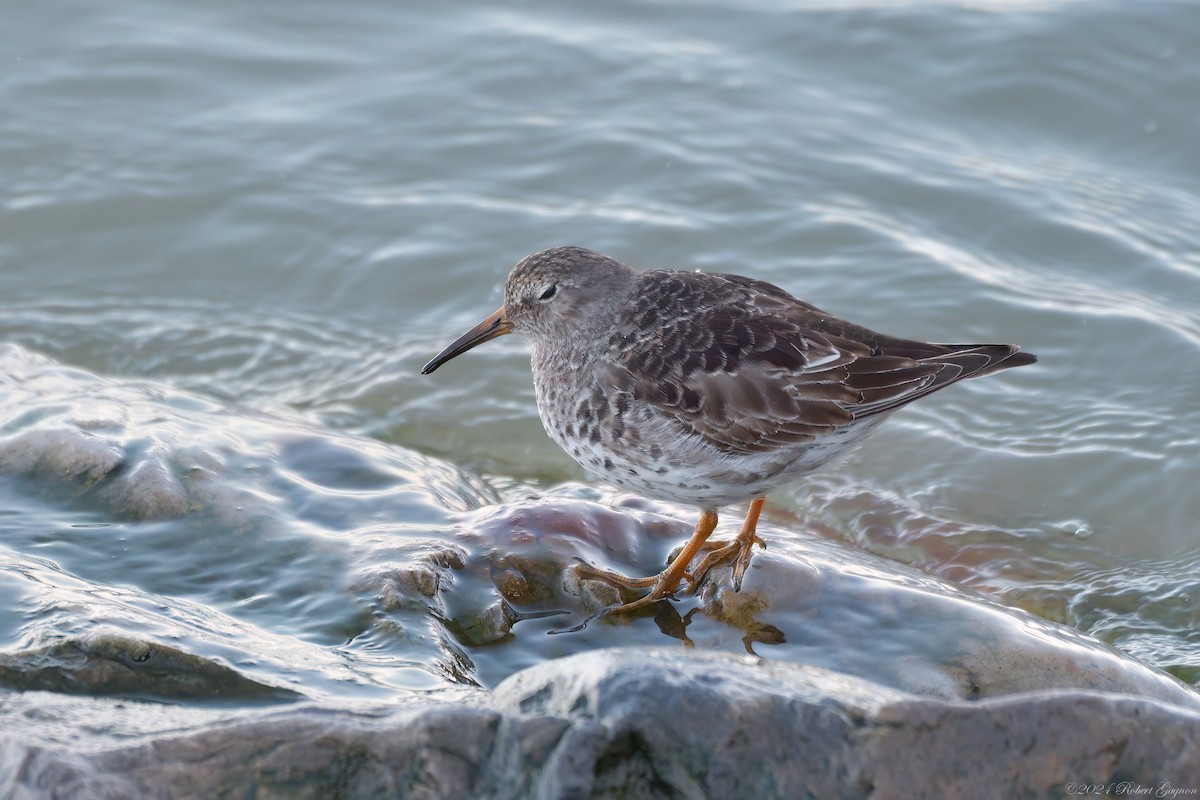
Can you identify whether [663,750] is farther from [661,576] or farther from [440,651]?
[661,576]

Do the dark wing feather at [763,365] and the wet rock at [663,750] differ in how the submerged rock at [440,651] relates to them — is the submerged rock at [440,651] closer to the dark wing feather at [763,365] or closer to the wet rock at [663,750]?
the wet rock at [663,750]

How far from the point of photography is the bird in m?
5.74

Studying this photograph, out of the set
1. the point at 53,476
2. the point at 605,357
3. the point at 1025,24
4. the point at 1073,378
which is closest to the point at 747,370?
the point at 605,357

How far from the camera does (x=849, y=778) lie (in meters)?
3.41

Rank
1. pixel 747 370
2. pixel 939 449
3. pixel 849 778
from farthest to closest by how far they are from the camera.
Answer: pixel 939 449
pixel 747 370
pixel 849 778

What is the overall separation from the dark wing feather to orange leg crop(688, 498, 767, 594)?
0.49m

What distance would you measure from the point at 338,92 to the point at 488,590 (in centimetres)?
818

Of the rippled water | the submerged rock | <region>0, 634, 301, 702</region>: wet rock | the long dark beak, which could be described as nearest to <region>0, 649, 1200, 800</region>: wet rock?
the submerged rock

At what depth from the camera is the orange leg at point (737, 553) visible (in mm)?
5605

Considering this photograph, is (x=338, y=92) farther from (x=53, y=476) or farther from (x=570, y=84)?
(x=53, y=476)

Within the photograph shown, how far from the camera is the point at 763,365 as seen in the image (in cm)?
585

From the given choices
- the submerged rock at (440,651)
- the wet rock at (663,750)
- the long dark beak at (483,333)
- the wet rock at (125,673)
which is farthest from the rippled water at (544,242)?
the wet rock at (663,750)

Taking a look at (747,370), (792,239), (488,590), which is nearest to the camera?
(488,590)

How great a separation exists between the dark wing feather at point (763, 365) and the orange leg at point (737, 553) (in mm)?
489
